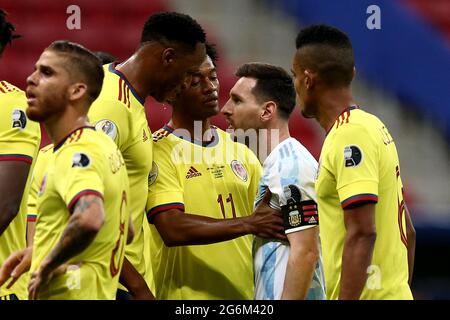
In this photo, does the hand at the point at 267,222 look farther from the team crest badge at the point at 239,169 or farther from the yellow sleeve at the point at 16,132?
the yellow sleeve at the point at 16,132

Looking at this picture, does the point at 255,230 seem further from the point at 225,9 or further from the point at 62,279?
the point at 225,9

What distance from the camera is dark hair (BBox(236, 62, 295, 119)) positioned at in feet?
17.5

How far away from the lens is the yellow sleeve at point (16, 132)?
4691mm

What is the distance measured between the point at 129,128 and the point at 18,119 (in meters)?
0.51

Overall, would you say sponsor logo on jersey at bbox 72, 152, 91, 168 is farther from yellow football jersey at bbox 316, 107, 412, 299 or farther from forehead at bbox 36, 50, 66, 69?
yellow football jersey at bbox 316, 107, 412, 299

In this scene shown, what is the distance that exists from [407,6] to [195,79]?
588cm

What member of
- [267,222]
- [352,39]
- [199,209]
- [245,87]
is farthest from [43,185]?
[352,39]

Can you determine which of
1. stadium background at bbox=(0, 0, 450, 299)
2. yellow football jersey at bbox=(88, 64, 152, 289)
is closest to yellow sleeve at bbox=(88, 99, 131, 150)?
yellow football jersey at bbox=(88, 64, 152, 289)

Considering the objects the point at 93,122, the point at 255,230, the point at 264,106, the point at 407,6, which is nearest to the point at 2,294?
the point at 93,122

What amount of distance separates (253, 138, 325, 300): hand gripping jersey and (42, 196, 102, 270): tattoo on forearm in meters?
1.30

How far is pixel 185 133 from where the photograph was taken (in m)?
5.30

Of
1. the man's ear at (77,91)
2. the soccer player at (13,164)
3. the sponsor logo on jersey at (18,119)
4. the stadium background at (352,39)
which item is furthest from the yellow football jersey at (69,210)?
the stadium background at (352,39)

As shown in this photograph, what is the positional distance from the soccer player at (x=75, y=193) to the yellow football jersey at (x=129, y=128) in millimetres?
599

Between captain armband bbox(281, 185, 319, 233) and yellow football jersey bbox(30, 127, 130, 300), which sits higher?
yellow football jersey bbox(30, 127, 130, 300)
